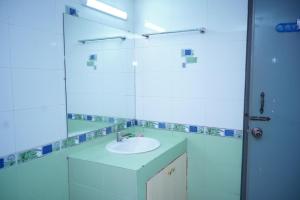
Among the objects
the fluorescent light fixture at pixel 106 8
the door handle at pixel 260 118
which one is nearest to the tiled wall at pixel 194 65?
the door handle at pixel 260 118

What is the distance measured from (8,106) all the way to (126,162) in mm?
817

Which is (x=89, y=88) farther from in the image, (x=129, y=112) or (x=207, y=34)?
(x=207, y=34)

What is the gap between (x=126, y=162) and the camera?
1604mm

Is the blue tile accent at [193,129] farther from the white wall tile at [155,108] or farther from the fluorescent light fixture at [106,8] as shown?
the fluorescent light fixture at [106,8]

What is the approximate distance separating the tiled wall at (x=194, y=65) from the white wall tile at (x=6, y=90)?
1.35 meters

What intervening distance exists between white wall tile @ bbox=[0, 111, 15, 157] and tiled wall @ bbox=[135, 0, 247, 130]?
1356 mm

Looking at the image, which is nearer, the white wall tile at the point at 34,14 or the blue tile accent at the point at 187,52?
the white wall tile at the point at 34,14

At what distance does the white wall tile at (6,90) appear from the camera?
1272mm

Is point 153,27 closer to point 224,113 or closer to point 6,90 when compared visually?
point 224,113

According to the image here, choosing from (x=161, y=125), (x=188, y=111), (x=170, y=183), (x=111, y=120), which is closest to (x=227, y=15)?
(x=188, y=111)

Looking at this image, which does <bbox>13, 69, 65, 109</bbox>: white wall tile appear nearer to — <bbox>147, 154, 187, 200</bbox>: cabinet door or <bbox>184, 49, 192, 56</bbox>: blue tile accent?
<bbox>147, 154, 187, 200</bbox>: cabinet door

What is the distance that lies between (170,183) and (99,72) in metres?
1.17

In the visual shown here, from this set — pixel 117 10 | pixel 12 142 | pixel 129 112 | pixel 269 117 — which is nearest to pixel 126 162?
pixel 12 142

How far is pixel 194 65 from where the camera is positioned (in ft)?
7.04
